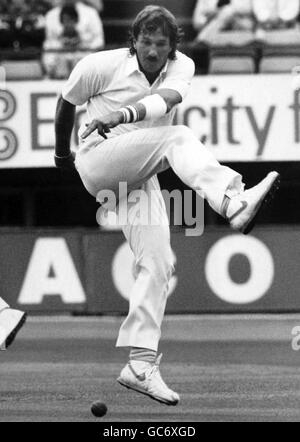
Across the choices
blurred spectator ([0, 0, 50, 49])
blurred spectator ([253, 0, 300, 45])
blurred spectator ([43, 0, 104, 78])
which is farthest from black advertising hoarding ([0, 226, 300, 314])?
blurred spectator ([0, 0, 50, 49])

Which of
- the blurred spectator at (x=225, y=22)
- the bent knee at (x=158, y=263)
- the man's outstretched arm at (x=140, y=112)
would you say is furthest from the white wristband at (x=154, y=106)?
the blurred spectator at (x=225, y=22)

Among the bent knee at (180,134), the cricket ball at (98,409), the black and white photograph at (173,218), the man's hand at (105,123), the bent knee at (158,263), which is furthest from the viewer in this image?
the black and white photograph at (173,218)

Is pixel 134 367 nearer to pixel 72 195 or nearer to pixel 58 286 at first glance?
pixel 58 286

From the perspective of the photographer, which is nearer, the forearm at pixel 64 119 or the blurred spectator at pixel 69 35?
the forearm at pixel 64 119

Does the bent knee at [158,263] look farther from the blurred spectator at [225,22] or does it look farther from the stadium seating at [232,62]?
the stadium seating at [232,62]

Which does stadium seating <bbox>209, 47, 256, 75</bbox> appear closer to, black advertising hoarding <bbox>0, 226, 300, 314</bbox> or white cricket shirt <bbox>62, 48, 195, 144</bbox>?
black advertising hoarding <bbox>0, 226, 300, 314</bbox>

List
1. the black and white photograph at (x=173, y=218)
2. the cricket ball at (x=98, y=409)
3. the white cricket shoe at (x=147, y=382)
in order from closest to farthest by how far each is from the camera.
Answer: the cricket ball at (x=98, y=409), the white cricket shoe at (x=147, y=382), the black and white photograph at (x=173, y=218)

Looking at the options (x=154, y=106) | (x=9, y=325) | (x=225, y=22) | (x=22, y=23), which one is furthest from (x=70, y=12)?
(x=9, y=325)
